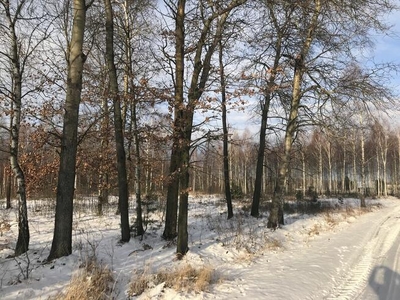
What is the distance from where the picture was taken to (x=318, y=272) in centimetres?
723

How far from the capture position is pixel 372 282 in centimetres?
663

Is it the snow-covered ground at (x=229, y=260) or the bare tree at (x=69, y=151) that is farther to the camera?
the bare tree at (x=69, y=151)

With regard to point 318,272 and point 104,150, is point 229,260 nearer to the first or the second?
point 318,272

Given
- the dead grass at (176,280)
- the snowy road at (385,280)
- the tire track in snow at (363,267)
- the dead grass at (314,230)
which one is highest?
the dead grass at (176,280)

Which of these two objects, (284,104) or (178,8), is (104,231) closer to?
(178,8)

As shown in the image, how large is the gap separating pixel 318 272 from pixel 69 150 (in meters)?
5.65

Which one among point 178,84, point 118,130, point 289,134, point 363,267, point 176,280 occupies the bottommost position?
point 363,267

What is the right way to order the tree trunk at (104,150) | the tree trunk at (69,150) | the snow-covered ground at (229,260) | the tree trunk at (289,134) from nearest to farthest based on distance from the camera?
the snow-covered ground at (229,260) → the tree trunk at (69,150) → the tree trunk at (104,150) → the tree trunk at (289,134)

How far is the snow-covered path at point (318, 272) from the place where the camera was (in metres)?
5.92

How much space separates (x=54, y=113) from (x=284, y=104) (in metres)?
10.0

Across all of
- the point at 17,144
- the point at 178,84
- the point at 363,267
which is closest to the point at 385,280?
the point at 363,267

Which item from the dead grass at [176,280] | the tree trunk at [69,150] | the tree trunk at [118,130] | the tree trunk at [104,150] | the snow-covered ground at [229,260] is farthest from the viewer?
the tree trunk at [104,150]

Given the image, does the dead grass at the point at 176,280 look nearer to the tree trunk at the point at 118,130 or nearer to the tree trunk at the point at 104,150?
the tree trunk at the point at 118,130

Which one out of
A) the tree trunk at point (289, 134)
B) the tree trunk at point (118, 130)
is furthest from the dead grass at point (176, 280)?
the tree trunk at point (289, 134)
